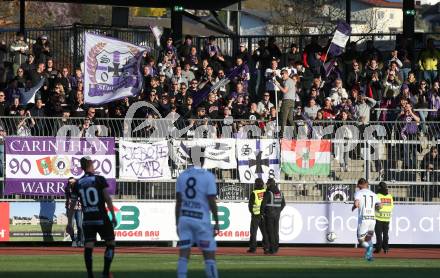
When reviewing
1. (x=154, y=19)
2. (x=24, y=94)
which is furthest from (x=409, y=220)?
(x=154, y=19)

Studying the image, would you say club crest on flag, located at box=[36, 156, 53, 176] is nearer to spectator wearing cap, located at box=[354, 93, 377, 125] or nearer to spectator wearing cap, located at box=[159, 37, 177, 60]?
spectator wearing cap, located at box=[159, 37, 177, 60]

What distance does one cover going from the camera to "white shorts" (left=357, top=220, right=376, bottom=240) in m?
26.8

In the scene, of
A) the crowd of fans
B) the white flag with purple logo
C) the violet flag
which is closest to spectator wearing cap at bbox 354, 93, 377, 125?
the crowd of fans

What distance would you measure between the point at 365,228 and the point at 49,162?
30.3 feet

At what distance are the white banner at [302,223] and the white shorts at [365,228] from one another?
5.37 metres

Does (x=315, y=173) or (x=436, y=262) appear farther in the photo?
(x=315, y=173)

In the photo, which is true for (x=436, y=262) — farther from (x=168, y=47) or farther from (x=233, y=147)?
(x=168, y=47)

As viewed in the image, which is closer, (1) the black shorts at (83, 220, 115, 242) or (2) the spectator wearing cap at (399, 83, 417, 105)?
(1) the black shorts at (83, 220, 115, 242)

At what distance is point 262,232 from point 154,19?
2211 inches

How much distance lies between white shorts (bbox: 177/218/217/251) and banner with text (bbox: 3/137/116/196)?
13.9 metres

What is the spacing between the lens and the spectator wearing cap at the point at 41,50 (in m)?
33.9

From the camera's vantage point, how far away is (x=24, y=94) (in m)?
31.9

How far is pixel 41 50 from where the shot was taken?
3412 cm

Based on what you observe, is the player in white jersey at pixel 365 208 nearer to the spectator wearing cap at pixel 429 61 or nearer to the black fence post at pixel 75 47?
the spectator wearing cap at pixel 429 61
